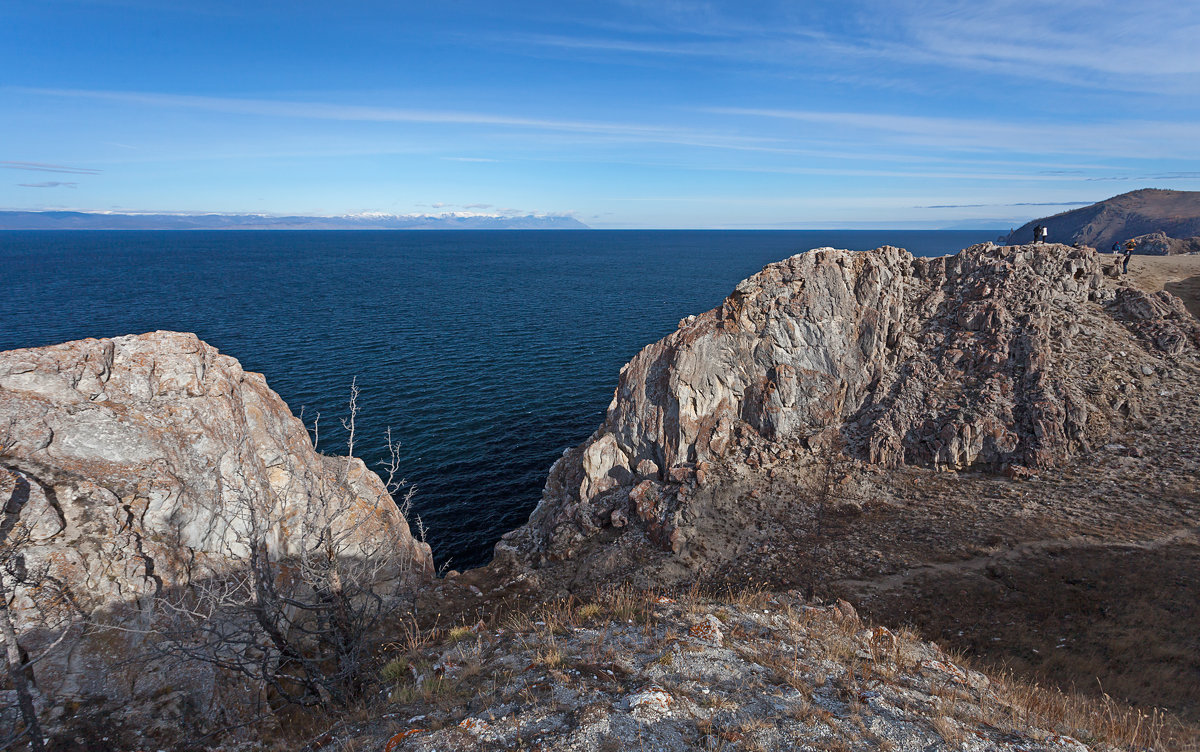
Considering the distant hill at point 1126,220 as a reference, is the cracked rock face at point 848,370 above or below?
below

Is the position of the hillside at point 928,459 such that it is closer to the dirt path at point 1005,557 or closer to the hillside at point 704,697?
the dirt path at point 1005,557

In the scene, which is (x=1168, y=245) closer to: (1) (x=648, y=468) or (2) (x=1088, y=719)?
(1) (x=648, y=468)

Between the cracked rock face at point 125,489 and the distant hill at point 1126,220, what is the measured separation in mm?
159309

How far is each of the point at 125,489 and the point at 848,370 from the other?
1241 inches

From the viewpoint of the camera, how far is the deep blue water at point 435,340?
1495 inches

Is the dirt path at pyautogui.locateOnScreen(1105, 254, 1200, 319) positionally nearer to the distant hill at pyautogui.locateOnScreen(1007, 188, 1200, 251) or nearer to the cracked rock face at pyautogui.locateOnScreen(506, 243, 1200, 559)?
the cracked rock face at pyautogui.locateOnScreen(506, 243, 1200, 559)

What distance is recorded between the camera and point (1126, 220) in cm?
15025

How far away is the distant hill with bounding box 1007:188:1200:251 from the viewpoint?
131 meters

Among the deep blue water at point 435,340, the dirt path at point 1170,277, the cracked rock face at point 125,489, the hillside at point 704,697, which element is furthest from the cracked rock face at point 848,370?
the cracked rock face at point 125,489

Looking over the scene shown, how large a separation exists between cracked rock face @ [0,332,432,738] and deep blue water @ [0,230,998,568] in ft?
Result: 48.0

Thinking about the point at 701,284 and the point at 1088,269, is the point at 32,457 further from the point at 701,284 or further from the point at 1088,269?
the point at 701,284

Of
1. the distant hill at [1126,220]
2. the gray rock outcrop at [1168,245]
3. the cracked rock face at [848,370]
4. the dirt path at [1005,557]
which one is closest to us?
the dirt path at [1005,557]

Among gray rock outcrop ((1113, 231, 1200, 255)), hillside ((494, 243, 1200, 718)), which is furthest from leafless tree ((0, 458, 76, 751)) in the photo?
gray rock outcrop ((1113, 231, 1200, 255))

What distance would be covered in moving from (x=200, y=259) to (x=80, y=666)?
214884 mm
